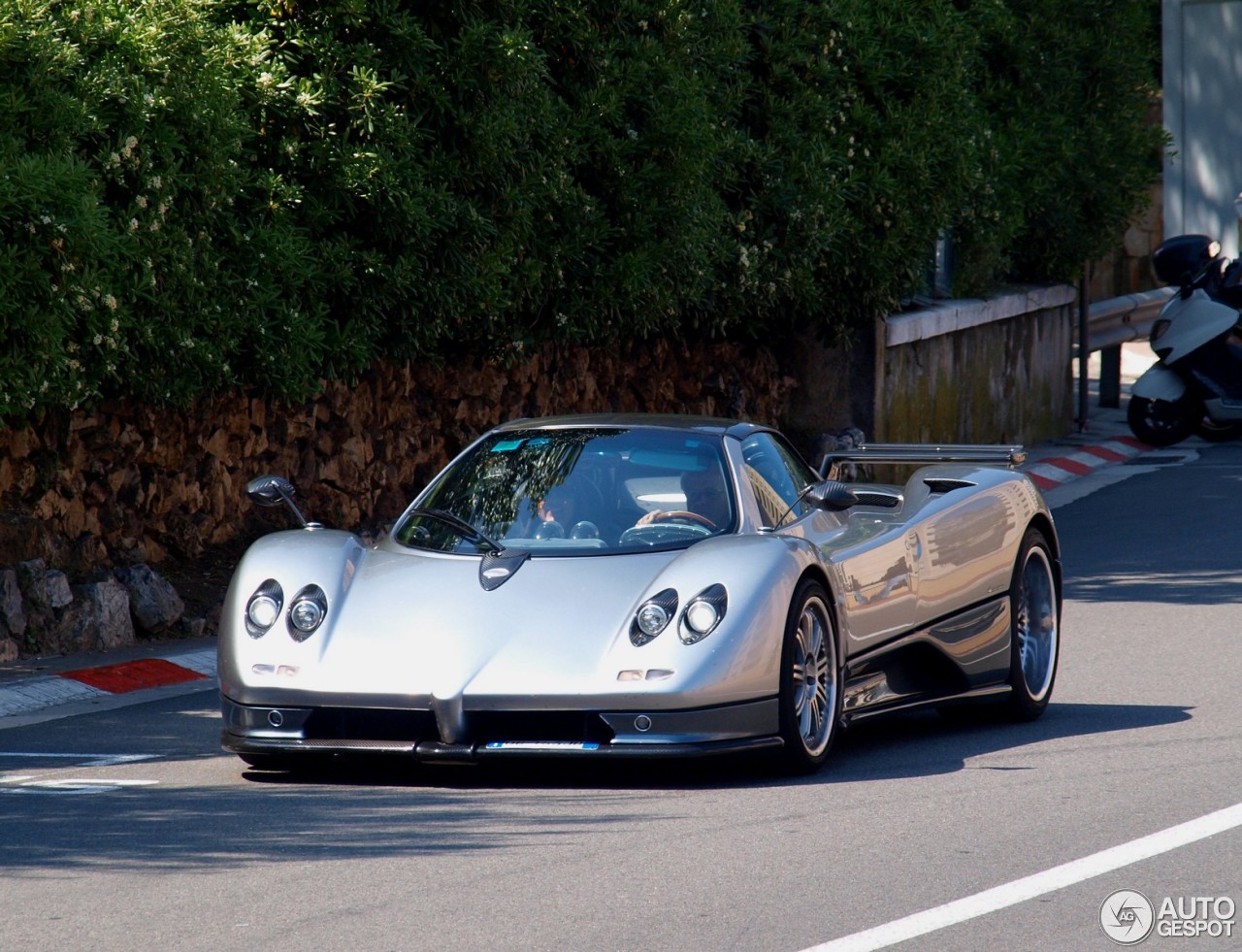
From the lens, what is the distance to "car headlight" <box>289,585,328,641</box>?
676cm

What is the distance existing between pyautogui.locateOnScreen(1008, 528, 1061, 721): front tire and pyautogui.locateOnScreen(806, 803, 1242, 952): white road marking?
6.09ft

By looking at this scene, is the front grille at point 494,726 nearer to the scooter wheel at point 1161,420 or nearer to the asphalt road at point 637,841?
the asphalt road at point 637,841

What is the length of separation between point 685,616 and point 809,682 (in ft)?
2.08

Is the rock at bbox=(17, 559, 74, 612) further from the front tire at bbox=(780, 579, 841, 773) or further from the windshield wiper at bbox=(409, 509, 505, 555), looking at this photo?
the front tire at bbox=(780, 579, 841, 773)

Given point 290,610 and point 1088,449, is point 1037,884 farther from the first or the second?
point 1088,449

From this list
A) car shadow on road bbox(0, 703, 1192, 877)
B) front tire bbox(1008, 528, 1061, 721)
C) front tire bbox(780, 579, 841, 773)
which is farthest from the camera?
front tire bbox(1008, 528, 1061, 721)

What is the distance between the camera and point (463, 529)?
7.39 metres

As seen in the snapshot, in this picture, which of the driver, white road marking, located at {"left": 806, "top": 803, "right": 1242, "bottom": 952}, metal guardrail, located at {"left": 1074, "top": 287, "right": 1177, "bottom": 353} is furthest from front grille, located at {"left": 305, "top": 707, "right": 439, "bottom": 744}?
metal guardrail, located at {"left": 1074, "top": 287, "right": 1177, "bottom": 353}

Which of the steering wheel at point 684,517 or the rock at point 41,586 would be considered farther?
the rock at point 41,586

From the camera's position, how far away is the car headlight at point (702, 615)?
21.3ft

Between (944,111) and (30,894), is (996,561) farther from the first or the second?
(944,111)

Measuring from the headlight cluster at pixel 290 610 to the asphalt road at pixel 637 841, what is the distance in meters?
0.54

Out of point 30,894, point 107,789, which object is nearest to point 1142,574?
point 107,789

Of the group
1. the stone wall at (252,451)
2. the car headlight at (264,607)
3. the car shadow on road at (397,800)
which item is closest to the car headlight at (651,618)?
the car shadow on road at (397,800)
